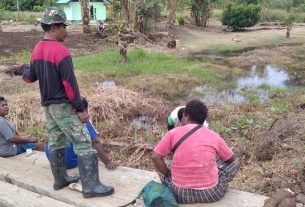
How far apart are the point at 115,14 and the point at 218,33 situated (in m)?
8.88

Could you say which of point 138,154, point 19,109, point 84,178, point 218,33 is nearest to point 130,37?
point 218,33

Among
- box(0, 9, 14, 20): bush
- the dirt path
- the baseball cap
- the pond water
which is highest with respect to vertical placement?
the baseball cap

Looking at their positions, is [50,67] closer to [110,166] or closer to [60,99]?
[60,99]

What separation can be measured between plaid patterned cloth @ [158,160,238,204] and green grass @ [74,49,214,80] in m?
8.38

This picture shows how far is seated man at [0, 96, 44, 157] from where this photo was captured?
5523 mm

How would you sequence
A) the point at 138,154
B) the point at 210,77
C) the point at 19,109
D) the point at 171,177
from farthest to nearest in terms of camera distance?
the point at 210,77 → the point at 19,109 → the point at 138,154 → the point at 171,177

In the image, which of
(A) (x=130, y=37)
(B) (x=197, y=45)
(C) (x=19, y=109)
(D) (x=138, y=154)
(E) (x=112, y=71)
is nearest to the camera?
(D) (x=138, y=154)

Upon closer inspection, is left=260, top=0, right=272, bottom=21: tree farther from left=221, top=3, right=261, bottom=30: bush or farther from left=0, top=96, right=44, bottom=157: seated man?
left=0, top=96, right=44, bottom=157: seated man

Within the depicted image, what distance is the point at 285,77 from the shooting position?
13.1m

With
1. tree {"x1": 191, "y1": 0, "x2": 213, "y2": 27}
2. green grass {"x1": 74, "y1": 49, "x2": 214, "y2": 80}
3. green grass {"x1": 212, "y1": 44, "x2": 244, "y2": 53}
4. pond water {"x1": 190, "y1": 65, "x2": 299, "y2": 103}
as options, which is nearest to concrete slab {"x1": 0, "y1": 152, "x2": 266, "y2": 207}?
pond water {"x1": 190, "y1": 65, "x2": 299, "y2": 103}

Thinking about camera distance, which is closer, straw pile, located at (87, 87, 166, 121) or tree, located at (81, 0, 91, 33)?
straw pile, located at (87, 87, 166, 121)

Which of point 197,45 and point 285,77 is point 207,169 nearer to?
point 285,77

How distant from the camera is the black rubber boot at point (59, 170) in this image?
449 cm

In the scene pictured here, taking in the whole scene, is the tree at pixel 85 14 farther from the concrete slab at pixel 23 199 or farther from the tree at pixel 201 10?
the concrete slab at pixel 23 199
